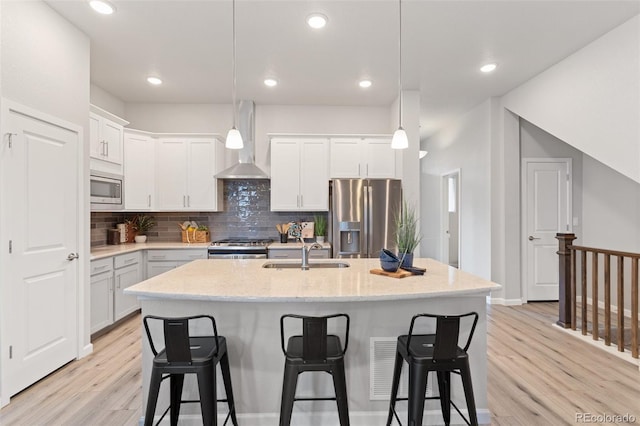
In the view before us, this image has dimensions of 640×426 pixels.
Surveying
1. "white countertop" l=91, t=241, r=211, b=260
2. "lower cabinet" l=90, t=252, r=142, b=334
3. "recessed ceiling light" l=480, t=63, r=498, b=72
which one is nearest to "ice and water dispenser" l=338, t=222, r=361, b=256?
"white countertop" l=91, t=241, r=211, b=260

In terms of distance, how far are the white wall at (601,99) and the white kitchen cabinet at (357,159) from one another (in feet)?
6.23

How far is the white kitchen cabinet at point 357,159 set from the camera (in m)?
4.71

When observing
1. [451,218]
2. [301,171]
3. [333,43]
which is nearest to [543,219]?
[451,218]

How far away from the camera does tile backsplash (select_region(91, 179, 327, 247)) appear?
5.05 m

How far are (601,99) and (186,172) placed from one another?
4818 mm

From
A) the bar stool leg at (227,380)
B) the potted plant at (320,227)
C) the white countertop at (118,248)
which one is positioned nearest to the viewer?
the bar stool leg at (227,380)

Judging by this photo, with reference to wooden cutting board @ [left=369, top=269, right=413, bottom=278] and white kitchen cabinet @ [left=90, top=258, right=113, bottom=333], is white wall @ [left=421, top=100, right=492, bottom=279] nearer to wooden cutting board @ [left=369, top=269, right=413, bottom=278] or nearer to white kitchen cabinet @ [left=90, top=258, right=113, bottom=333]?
wooden cutting board @ [left=369, top=269, right=413, bottom=278]

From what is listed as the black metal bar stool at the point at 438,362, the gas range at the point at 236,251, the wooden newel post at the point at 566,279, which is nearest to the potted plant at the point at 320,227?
the gas range at the point at 236,251

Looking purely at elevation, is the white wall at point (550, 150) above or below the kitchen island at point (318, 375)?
above

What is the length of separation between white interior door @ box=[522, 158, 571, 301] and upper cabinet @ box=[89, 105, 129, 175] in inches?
212

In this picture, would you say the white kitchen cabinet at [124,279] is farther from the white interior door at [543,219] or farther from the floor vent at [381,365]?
the white interior door at [543,219]

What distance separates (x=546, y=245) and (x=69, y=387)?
18.6 feet

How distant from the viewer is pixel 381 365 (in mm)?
2094

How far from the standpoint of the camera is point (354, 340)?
2092 millimetres
